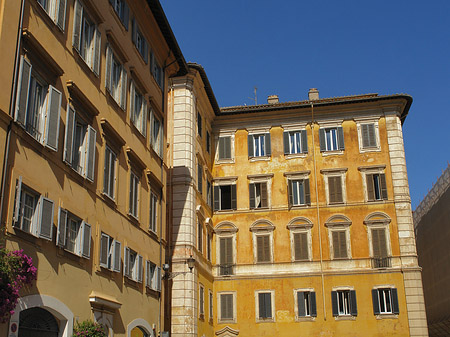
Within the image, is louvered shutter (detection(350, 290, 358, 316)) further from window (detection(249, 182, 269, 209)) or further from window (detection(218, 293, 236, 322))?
window (detection(249, 182, 269, 209))

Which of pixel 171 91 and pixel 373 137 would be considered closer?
pixel 171 91

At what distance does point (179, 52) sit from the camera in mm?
27734

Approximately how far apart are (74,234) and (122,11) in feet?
31.2

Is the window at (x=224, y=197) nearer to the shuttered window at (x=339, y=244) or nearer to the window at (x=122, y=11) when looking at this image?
the shuttered window at (x=339, y=244)

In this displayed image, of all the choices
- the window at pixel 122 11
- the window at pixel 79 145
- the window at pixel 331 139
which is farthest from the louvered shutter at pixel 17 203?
the window at pixel 331 139

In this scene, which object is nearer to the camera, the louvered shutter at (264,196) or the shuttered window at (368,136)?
the louvered shutter at (264,196)

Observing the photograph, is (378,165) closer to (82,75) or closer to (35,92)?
(82,75)

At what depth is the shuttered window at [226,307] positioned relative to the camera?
36625mm

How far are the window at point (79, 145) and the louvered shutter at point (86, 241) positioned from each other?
1456 mm

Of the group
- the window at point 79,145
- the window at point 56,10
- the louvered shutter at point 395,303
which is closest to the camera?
the window at point 56,10

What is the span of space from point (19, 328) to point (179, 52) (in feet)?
56.6

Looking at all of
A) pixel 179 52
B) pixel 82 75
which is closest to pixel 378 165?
pixel 179 52

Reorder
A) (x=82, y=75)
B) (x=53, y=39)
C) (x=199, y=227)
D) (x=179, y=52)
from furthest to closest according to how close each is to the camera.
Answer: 1. (x=199, y=227)
2. (x=179, y=52)
3. (x=82, y=75)
4. (x=53, y=39)

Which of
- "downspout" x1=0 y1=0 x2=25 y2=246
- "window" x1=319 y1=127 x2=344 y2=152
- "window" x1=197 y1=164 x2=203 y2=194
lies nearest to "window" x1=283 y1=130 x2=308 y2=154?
"window" x1=319 y1=127 x2=344 y2=152
